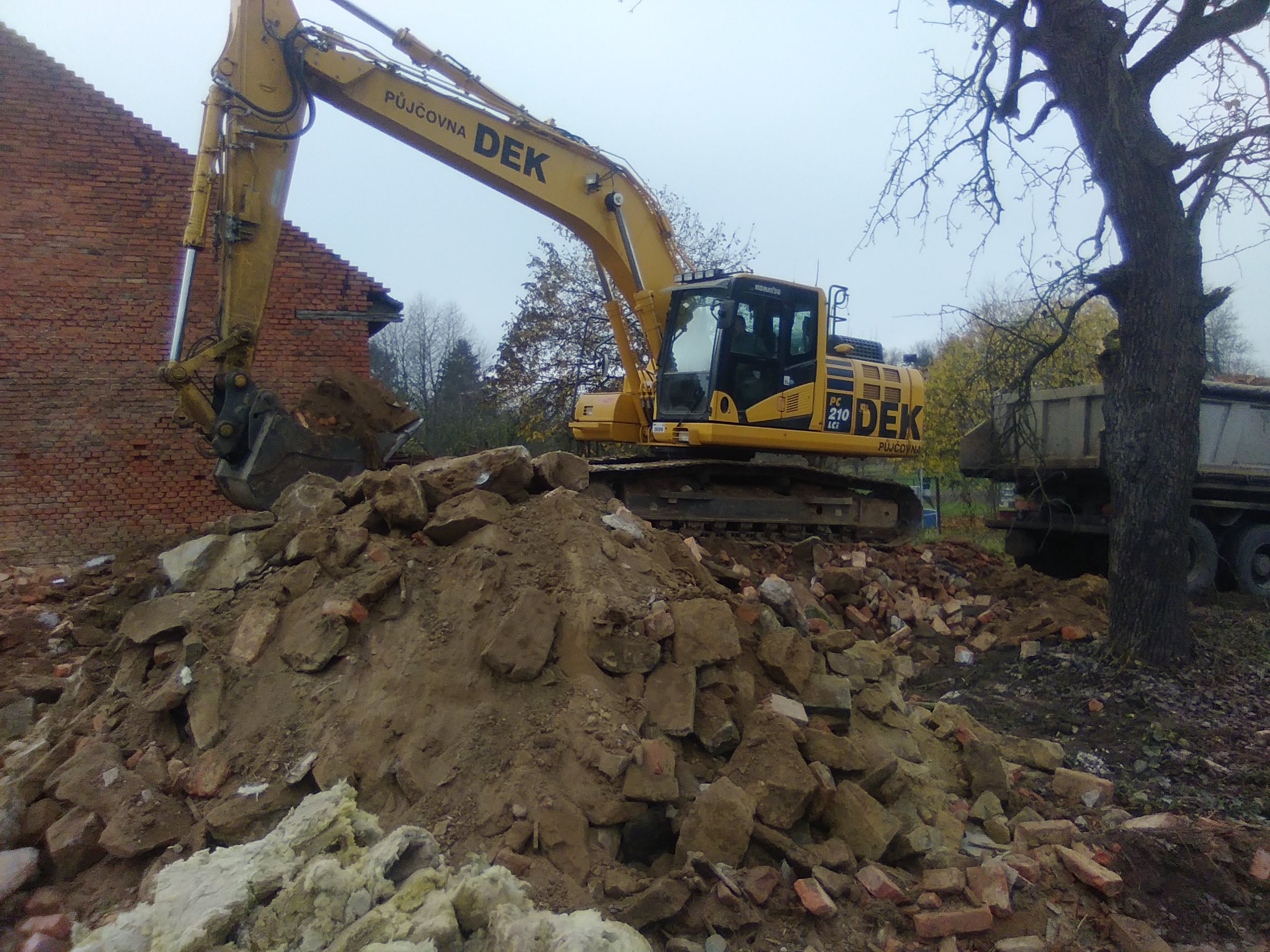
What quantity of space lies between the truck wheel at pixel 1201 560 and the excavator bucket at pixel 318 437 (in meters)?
8.16

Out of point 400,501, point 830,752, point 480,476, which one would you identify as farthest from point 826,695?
point 400,501

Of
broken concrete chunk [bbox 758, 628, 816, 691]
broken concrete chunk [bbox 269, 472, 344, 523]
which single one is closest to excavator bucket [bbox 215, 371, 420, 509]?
broken concrete chunk [bbox 269, 472, 344, 523]

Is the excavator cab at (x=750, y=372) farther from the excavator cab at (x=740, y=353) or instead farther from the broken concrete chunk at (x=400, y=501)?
the broken concrete chunk at (x=400, y=501)

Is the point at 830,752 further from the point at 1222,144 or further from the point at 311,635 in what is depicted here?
the point at 1222,144

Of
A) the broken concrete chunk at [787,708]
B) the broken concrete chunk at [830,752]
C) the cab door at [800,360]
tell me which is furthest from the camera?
the cab door at [800,360]

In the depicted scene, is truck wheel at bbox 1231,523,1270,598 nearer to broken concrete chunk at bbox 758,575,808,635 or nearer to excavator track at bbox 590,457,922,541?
excavator track at bbox 590,457,922,541

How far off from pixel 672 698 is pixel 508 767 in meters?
0.82

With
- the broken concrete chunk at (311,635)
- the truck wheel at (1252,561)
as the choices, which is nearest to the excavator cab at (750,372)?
the truck wheel at (1252,561)

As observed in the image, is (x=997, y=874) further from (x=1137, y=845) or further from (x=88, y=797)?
(x=88, y=797)

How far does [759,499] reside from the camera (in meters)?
9.28

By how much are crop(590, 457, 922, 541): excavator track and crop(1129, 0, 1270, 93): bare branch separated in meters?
4.63

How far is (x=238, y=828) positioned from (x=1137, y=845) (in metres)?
4.03

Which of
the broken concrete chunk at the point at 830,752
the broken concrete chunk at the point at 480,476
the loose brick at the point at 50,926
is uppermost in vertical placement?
the broken concrete chunk at the point at 480,476

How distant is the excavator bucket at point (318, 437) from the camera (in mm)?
6195
